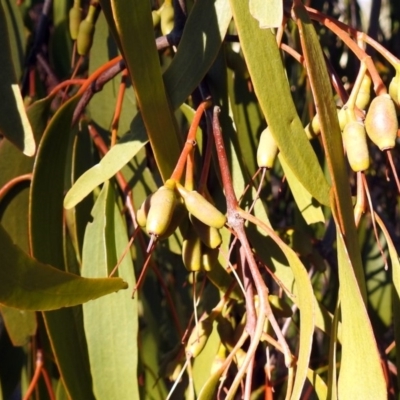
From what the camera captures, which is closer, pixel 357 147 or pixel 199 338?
pixel 357 147

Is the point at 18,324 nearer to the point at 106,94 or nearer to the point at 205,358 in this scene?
the point at 205,358

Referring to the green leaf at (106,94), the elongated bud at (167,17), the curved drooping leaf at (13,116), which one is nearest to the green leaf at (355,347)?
the curved drooping leaf at (13,116)

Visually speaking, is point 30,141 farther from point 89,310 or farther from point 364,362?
point 364,362

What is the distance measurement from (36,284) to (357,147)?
0.27 m

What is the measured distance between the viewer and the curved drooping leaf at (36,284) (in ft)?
1.90

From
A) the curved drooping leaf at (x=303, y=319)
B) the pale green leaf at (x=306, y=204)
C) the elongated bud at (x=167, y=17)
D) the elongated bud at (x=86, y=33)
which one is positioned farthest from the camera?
the elongated bud at (x=86, y=33)

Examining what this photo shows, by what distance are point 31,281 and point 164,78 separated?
238mm

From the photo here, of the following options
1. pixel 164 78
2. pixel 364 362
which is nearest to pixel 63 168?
pixel 164 78

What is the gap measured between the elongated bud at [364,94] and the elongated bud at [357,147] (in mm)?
67

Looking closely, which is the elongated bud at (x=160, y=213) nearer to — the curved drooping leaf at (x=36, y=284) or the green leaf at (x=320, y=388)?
the curved drooping leaf at (x=36, y=284)

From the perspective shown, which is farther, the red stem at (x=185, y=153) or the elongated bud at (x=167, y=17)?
the elongated bud at (x=167, y=17)

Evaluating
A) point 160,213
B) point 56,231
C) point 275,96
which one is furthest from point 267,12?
point 56,231

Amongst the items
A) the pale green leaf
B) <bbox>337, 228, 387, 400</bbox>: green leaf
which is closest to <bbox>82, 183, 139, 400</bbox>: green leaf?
the pale green leaf

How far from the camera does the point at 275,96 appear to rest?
0.60m
